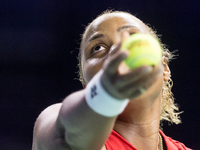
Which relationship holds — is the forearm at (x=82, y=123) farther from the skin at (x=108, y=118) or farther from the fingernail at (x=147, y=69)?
the fingernail at (x=147, y=69)

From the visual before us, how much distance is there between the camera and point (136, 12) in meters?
1.79

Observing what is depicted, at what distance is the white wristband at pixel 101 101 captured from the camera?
33 centimetres

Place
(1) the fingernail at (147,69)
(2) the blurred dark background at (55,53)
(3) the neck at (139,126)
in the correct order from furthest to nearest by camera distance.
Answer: (2) the blurred dark background at (55,53) < (3) the neck at (139,126) < (1) the fingernail at (147,69)

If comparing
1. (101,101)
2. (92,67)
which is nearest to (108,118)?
(101,101)

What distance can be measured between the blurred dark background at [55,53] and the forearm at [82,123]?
1462mm

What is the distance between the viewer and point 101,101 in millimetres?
332

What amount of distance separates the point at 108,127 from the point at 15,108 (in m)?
1.77

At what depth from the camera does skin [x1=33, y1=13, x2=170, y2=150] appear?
1.00 ft

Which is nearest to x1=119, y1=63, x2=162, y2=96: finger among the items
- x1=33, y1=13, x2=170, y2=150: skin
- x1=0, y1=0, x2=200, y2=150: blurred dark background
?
x1=33, y1=13, x2=170, y2=150: skin

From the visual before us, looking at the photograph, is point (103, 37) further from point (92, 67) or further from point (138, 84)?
point (138, 84)

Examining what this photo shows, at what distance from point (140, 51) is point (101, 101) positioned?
0.34 feet

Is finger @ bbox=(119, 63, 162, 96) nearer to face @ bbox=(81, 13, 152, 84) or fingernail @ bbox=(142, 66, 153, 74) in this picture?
fingernail @ bbox=(142, 66, 153, 74)

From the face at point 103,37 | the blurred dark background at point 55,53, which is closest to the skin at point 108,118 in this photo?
the face at point 103,37

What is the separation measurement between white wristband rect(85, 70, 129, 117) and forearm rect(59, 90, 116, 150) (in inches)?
0.4
